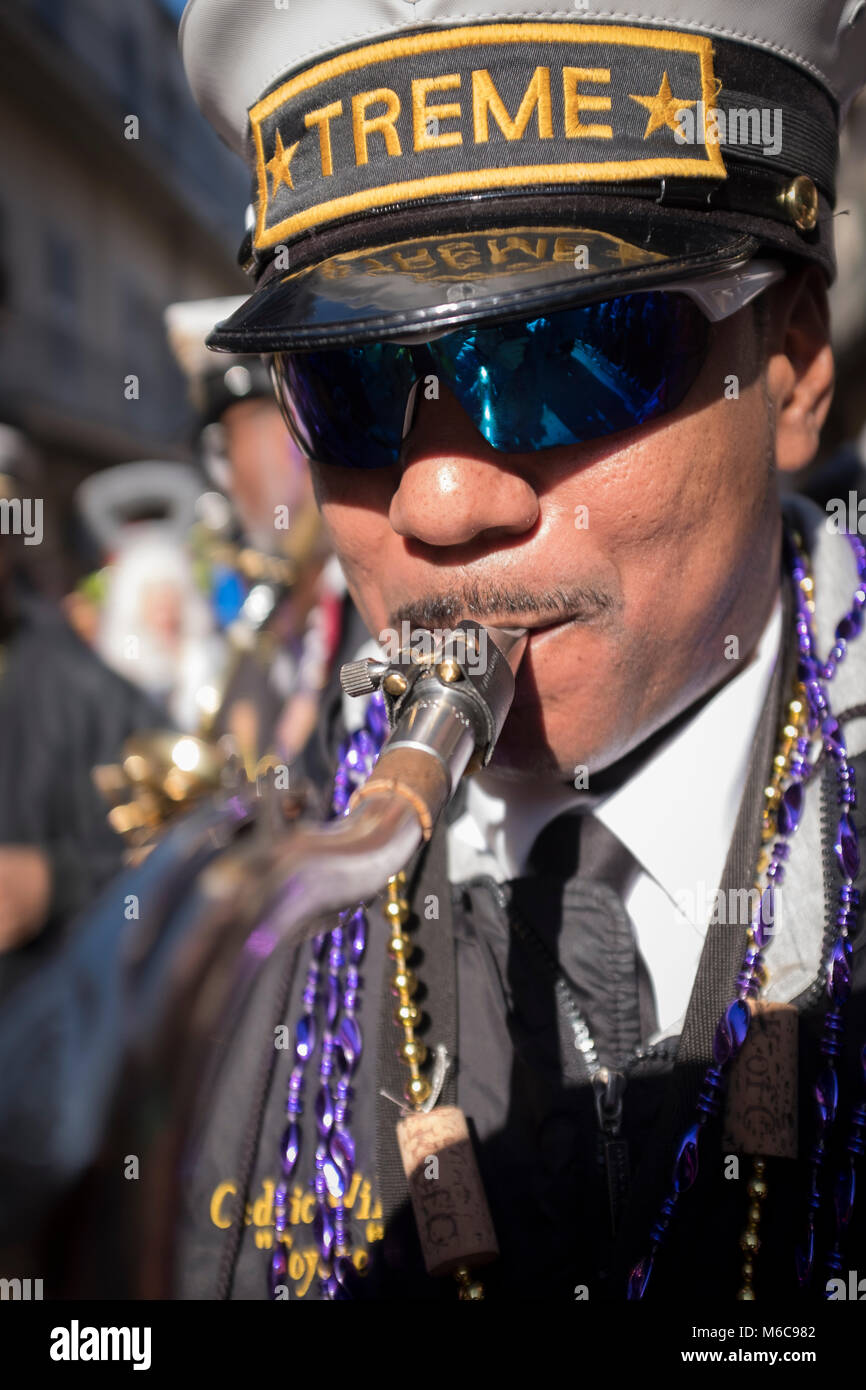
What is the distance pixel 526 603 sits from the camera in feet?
4.66

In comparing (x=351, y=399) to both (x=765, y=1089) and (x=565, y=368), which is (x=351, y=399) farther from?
(x=765, y=1089)

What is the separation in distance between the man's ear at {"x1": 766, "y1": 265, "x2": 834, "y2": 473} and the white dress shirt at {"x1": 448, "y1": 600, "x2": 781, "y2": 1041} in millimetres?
270

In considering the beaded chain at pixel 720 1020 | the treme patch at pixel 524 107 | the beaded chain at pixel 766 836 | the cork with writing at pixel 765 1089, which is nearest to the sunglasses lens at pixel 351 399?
the treme patch at pixel 524 107

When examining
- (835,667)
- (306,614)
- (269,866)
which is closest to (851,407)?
(306,614)

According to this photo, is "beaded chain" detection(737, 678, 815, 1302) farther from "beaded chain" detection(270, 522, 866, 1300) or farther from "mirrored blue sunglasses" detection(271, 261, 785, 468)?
"mirrored blue sunglasses" detection(271, 261, 785, 468)

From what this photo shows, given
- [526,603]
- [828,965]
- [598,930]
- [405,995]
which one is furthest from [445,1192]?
[526,603]

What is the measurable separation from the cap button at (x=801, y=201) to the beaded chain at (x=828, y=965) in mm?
561

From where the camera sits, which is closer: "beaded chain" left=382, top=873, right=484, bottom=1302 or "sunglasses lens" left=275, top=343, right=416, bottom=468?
A: "sunglasses lens" left=275, top=343, right=416, bottom=468

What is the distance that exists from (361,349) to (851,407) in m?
15.2

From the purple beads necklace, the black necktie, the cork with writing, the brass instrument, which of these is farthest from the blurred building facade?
the brass instrument
